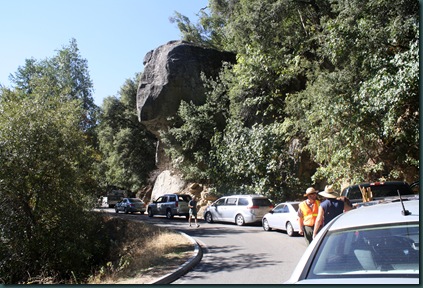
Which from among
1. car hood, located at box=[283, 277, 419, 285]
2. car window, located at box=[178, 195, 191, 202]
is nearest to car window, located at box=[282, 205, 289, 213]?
car window, located at box=[178, 195, 191, 202]

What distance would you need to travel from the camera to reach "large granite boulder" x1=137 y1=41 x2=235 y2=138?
32.0m

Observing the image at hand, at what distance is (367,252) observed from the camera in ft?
10.6

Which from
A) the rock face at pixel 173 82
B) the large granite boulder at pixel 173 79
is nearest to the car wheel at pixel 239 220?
the rock face at pixel 173 82

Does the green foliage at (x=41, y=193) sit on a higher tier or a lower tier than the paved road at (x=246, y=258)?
higher

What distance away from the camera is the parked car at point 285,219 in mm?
14020

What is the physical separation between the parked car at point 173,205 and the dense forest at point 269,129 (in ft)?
9.00

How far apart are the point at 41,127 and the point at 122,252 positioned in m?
6.19

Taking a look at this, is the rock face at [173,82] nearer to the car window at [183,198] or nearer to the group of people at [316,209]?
the car window at [183,198]

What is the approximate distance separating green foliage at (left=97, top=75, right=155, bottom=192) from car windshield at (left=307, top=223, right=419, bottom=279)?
3719cm

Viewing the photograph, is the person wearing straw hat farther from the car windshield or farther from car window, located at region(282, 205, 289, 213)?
car window, located at region(282, 205, 289, 213)

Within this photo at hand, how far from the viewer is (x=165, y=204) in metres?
25.2

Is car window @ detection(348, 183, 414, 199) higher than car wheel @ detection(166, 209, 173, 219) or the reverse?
the reverse

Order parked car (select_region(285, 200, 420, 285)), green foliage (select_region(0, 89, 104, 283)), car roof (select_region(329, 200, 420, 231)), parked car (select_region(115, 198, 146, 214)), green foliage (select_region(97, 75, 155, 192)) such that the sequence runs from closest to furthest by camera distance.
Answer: parked car (select_region(285, 200, 420, 285)), car roof (select_region(329, 200, 420, 231)), green foliage (select_region(0, 89, 104, 283)), parked car (select_region(115, 198, 146, 214)), green foliage (select_region(97, 75, 155, 192))

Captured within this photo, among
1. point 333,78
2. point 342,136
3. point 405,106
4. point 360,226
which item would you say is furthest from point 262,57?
point 360,226
